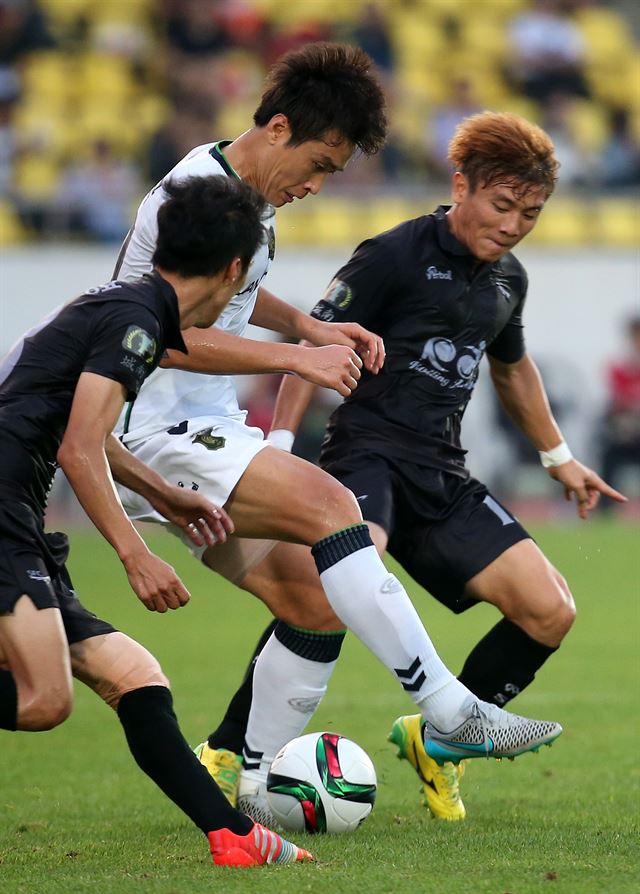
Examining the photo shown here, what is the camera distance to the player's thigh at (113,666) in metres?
4.02

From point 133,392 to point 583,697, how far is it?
4.22 metres

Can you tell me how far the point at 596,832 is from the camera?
14.4ft

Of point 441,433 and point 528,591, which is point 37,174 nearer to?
point 441,433

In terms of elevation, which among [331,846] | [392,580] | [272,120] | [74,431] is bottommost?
[331,846]

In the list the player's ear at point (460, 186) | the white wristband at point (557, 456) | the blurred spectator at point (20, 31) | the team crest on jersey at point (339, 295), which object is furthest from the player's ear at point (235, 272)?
the blurred spectator at point (20, 31)

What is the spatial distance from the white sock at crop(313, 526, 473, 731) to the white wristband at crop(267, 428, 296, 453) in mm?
751

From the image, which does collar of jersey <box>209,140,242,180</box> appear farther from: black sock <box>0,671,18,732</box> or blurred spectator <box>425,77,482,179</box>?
blurred spectator <box>425,77,482,179</box>

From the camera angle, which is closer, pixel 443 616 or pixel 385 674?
pixel 385 674

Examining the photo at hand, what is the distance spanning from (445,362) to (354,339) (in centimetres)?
81

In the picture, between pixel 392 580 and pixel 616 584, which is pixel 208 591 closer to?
pixel 616 584

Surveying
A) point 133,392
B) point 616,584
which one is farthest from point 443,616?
point 133,392

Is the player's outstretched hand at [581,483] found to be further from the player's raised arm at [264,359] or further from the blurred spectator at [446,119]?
the blurred spectator at [446,119]

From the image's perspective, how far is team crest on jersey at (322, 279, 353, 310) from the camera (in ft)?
→ 16.9

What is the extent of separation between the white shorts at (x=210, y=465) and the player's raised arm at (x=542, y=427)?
142 centimetres
